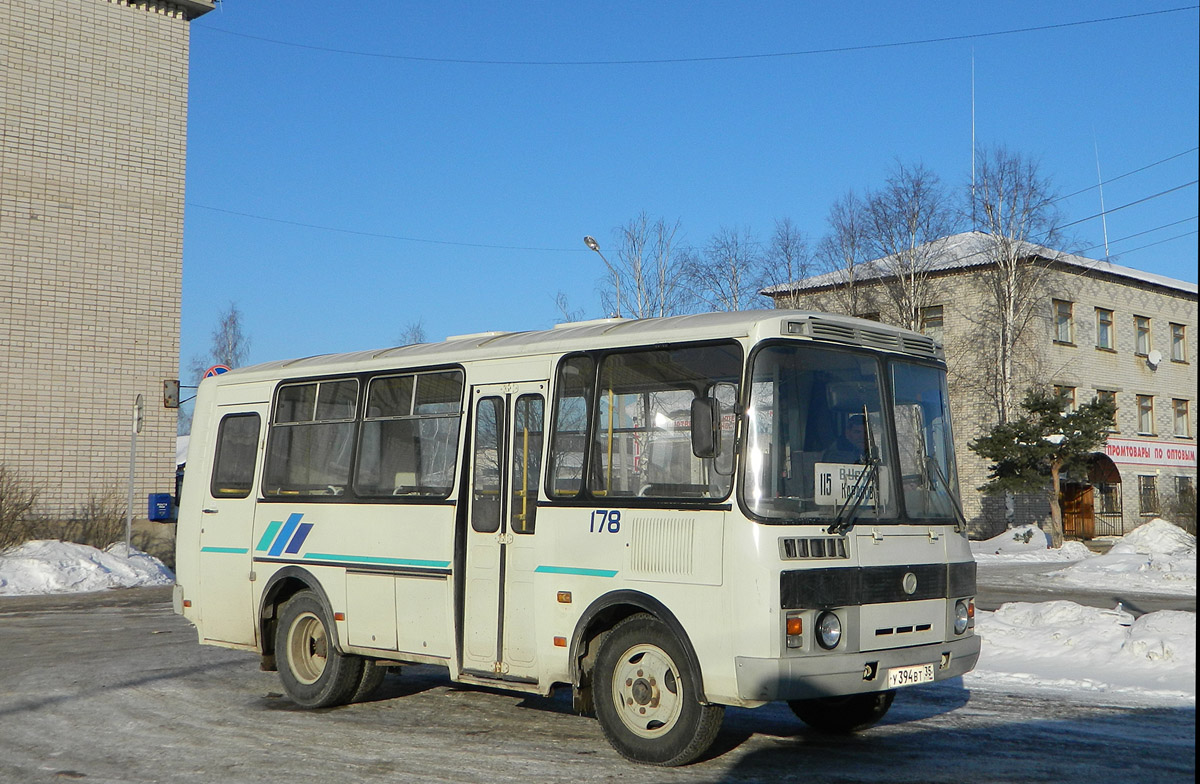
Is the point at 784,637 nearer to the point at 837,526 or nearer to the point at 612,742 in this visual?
the point at 837,526

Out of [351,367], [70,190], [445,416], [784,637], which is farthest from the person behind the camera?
[70,190]

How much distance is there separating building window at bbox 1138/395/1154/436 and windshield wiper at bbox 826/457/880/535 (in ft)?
151

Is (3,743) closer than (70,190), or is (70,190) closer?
(3,743)

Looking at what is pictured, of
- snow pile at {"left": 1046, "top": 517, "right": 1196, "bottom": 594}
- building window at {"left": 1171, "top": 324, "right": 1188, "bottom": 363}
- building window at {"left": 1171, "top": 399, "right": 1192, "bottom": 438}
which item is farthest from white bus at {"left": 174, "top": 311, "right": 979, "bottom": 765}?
building window at {"left": 1171, "top": 324, "right": 1188, "bottom": 363}

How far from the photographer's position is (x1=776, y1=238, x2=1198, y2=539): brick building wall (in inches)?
1724

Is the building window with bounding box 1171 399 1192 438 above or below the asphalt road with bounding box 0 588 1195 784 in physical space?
above

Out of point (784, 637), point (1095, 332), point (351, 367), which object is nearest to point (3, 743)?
point (351, 367)

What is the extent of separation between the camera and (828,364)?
293 inches

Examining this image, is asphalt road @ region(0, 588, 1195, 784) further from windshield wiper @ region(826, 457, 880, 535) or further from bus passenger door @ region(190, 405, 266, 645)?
windshield wiper @ region(826, 457, 880, 535)

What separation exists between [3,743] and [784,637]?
18.3ft

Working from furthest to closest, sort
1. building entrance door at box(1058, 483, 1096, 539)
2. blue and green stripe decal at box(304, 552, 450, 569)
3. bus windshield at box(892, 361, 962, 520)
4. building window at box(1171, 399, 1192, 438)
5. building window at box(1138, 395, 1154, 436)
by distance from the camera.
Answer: building window at box(1171, 399, 1192, 438)
building window at box(1138, 395, 1154, 436)
building entrance door at box(1058, 483, 1096, 539)
blue and green stripe decal at box(304, 552, 450, 569)
bus windshield at box(892, 361, 962, 520)

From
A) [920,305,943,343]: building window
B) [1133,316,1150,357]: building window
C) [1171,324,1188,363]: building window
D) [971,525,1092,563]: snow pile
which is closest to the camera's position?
[971,525,1092,563]: snow pile

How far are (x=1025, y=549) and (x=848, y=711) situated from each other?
29.3 m

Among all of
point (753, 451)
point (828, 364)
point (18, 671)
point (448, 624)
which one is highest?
point (828, 364)
